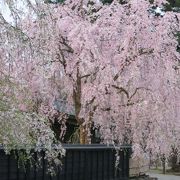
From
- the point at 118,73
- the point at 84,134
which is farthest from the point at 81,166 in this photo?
the point at 118,73

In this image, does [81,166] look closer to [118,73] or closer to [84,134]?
[84,134]

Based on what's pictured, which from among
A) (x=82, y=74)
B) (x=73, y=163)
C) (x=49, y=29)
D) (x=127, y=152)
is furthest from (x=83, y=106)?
(x=49, y=29)

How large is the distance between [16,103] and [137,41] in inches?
A: 295

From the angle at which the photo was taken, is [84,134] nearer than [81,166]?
No

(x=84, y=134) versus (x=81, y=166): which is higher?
(x=84, y=134)

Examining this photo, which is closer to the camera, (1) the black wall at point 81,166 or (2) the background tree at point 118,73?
(1) the black wall at point 81,166

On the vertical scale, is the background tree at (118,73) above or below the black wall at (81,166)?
above

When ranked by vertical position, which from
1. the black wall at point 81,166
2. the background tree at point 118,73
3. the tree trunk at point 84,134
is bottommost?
the black wall at point 81,166

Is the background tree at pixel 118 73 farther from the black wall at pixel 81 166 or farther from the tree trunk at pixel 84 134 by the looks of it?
the black wall at pixel 81 166

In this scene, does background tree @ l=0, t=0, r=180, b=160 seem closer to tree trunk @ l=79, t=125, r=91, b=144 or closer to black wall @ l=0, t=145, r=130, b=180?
tree trunk @ l=79, t=125, r=91, b=144

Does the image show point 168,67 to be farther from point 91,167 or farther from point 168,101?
point 91,167

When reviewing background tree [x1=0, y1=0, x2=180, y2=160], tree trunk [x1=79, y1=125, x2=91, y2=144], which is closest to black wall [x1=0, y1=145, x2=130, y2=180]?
background tree [x1=0, y1=0, x2=180, y2=160]

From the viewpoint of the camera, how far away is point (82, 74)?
11.7 m

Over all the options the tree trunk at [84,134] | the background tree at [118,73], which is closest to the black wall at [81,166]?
the background tree at [118,73]
